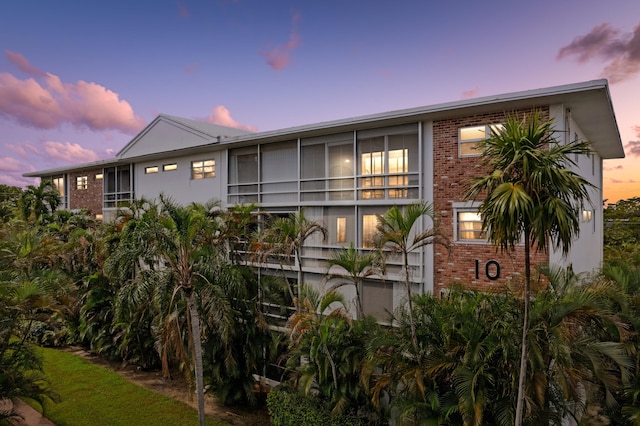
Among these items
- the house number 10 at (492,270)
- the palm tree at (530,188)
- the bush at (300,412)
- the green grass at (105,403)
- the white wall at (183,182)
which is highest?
the white wall at (183,182)

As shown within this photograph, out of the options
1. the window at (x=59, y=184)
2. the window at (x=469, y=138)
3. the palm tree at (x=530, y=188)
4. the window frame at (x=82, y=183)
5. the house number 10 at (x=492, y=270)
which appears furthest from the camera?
the window at (x=59, y=184)

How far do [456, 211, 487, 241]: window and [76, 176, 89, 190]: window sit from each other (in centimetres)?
2209

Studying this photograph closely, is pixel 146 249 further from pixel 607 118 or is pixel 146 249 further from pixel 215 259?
pixel 607 118

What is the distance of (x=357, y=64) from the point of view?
53.1 ft

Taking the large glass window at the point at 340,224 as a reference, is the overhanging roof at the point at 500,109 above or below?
above

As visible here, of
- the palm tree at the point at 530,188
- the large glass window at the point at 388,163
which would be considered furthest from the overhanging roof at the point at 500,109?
the palm tree at the point at 530,188

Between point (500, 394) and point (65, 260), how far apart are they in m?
17.4

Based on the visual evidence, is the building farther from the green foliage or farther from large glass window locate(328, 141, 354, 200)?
the green foliage

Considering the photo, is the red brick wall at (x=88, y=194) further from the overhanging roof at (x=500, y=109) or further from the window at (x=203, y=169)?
the window at (x=203, y=169)

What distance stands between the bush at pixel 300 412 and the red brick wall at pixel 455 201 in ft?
13.9

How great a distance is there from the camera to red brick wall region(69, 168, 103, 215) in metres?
22.4

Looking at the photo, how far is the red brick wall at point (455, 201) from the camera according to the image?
10070 millimetres

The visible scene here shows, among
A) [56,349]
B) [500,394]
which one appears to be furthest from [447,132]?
[56,349]

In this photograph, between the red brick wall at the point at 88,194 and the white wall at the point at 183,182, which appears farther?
the red brick wall at the point at 88,194
